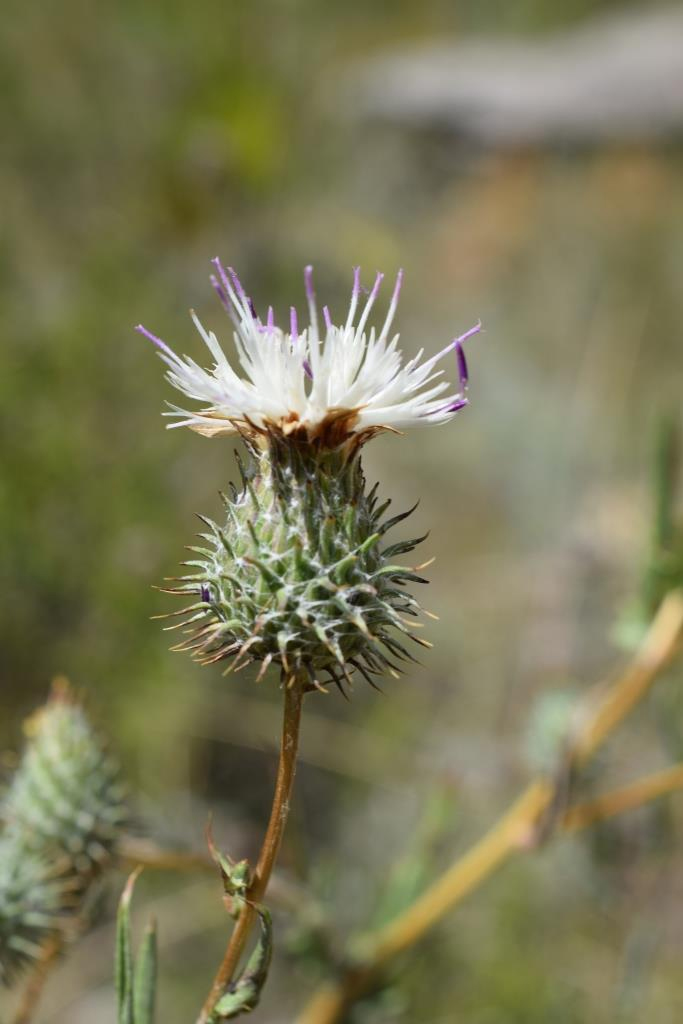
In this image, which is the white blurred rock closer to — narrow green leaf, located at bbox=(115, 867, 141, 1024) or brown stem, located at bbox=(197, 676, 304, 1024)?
brown stem, located at bbox=(197, 676, 304, 1024)

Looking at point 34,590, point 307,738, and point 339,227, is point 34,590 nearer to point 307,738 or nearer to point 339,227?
point 307,738

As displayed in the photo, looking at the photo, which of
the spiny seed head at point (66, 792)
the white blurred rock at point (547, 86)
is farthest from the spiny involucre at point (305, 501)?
the white blurred rock at point (547, 86)

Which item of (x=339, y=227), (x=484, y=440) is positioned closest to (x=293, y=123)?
(x=339, y=227)

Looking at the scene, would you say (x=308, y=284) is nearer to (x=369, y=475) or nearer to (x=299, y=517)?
(x=299, y=517)

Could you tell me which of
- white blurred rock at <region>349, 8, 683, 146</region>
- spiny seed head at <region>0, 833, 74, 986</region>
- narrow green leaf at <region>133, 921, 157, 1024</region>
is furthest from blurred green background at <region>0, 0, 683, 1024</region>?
white blurred rock at <region>349, 8, 683, 146</region>

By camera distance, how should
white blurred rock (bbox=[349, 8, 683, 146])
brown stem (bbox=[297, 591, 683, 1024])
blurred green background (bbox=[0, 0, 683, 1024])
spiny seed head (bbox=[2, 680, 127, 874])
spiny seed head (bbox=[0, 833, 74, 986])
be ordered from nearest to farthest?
spiny seed head (bbox=[0, 833, 74, 986])
spiny seed head (bbox=[2, 680, 127, 874])
brown stem (bbox=[297, 591, 683, 1024])
blurred green background (bbox=[0, 0, 683, 1024])
white blurred rock (bbox=[349, 8, 683, 146])

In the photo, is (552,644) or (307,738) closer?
(307,738)
